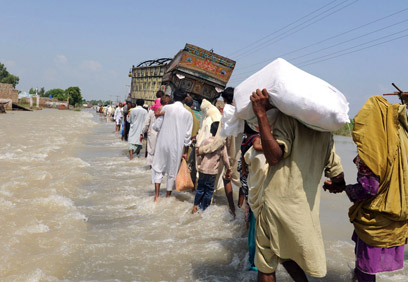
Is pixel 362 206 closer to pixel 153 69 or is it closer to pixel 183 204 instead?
pixel 183 204

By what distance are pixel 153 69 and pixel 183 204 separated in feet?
51.2

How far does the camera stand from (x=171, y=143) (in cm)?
561

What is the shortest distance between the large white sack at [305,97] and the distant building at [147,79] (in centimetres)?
1686

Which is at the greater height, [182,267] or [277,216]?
[277,216]

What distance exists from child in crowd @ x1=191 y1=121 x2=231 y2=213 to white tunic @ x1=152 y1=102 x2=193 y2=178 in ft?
2.29

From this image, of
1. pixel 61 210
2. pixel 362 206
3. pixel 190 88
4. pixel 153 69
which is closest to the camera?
pixel 362 206

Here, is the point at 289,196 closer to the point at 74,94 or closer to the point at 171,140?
the point at 171,140

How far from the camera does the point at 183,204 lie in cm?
553

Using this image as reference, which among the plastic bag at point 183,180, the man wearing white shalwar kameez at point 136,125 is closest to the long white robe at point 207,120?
the plastic bag at point 183,180

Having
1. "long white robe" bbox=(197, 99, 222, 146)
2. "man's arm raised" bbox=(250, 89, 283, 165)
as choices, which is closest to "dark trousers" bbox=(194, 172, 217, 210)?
"long white robe" bbox=(197, 99, 222, 146)

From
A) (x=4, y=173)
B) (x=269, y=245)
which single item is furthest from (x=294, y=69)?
(x=4, y=173)

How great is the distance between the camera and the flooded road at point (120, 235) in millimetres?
3287

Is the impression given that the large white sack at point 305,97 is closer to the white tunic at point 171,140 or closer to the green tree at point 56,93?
the white tunic at point 171,140

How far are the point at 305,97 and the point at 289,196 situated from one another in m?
0.61
